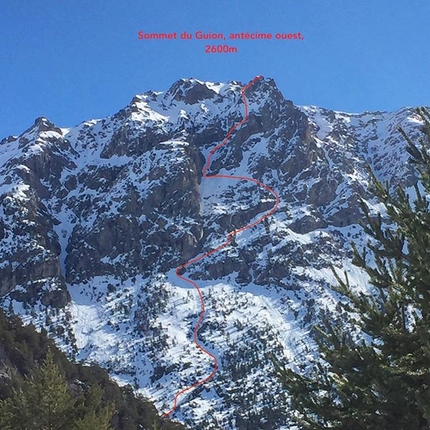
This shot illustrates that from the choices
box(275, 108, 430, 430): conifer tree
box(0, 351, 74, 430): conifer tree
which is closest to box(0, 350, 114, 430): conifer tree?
box(0, 351, 74, 430): conifer tree

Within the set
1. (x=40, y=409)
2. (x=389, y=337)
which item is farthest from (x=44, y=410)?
(x=389, y=337)

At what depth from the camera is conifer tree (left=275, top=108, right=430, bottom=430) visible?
10.2m

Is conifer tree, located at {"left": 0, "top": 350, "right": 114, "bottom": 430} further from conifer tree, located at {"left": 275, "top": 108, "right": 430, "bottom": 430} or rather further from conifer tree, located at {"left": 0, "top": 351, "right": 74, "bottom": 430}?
conifer tree, located at {"left": 275, "top": 108, "right": 430, "bottom": 430}

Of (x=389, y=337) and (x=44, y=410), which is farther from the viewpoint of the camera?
(x=44, y=410)

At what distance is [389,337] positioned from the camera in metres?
11.1

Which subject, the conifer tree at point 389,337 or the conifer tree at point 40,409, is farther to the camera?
A: the conifer tree at point 40,409

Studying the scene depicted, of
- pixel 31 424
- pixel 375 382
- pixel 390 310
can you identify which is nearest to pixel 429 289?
pixel 390 310

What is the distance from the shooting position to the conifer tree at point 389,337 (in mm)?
10156

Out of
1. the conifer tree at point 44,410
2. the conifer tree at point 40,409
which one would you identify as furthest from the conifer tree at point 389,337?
the conifer tree at point 40,409

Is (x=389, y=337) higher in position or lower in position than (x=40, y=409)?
lower

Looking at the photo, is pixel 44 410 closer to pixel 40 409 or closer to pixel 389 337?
pixel 40 409

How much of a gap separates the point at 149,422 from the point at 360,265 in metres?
81.5

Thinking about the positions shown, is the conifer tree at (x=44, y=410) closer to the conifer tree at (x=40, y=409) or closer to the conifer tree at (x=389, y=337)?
the conifer tree at (x=40, y=409)

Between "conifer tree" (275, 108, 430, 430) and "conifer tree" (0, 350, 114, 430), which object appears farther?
"conifer tree" (0, 350, 114, 430)
